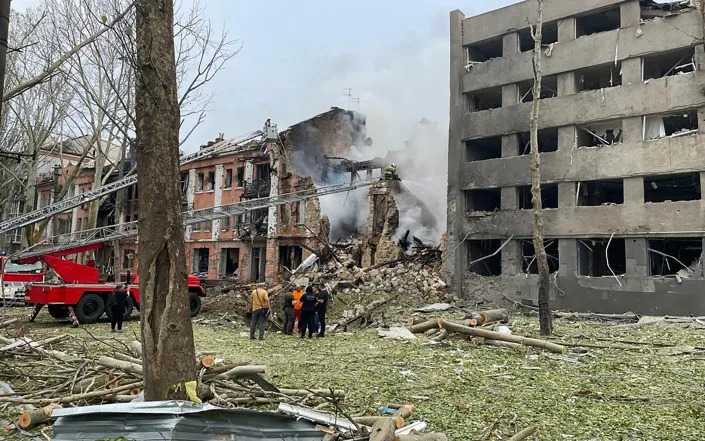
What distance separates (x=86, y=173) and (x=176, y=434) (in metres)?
47.8

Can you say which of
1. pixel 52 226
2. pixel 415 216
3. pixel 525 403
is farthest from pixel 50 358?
pixel 52 226

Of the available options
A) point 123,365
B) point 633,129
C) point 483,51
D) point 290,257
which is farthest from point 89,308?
point 483,51

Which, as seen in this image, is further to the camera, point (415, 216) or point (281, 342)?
point (415, 216)

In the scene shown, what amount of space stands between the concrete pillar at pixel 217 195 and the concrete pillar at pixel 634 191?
83.0 feet

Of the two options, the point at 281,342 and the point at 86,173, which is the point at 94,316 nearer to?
the point at 281,342

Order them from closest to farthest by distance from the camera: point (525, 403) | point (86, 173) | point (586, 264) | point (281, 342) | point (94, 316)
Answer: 1. point (525, 403)
2. point (281, 342)
3. point (94, 316)
4. point (586, 264)
5. point (86, 173)

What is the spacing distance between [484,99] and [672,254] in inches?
453

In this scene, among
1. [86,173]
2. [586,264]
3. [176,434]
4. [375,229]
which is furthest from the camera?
[86,173]

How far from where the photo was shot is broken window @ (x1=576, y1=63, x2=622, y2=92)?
888 inches

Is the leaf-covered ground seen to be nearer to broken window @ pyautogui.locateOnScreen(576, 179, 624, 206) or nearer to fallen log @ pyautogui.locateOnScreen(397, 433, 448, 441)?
fallen log @ pyautogui.locateOnScreen(397, 433, 448, 441)

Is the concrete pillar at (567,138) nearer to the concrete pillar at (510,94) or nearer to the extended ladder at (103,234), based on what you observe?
the concrete pillar at (510,94)

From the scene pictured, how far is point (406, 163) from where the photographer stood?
116 feet

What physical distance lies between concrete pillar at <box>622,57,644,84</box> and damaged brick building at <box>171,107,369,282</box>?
1802cm

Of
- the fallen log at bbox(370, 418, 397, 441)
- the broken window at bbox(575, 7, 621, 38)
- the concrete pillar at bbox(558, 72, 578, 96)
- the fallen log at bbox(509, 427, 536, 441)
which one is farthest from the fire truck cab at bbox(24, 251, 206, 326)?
the broken window at bbox(575, 7, 621, 38)
